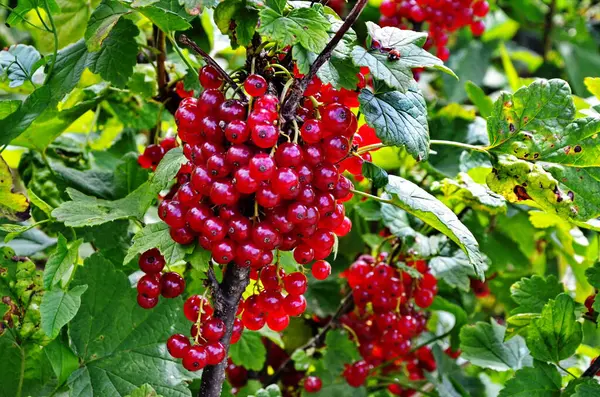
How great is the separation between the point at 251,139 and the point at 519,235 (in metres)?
0.95

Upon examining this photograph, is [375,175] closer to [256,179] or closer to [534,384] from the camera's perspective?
[256,179]

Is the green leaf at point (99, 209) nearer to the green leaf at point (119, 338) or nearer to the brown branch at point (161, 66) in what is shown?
the green leaf at point (119, 338)

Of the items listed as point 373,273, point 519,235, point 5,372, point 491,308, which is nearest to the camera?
point 5,372

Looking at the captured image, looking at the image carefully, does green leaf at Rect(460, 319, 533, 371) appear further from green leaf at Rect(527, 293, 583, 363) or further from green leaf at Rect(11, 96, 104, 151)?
green leaf at Rect(11, 96, 104, 151)

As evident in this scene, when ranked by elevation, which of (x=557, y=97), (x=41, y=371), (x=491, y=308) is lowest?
(x=491, y=308)

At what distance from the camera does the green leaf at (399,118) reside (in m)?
0.77

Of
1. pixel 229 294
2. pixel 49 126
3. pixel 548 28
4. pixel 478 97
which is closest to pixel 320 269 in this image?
pixel 229 294

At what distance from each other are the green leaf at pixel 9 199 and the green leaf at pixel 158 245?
0.24 metres

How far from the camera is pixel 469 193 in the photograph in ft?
3.70

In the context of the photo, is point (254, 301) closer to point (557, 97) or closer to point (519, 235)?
point (557, 97)

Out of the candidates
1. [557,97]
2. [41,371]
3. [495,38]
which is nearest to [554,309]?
[557,97]

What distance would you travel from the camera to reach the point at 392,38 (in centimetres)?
83

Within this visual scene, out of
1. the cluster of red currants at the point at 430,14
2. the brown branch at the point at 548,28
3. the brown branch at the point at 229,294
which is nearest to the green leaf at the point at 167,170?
the brown branch at the point at 229,294

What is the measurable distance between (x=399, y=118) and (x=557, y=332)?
0.46 m
